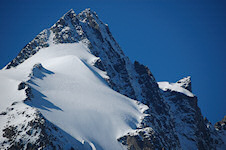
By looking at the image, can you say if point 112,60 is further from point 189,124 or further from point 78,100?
point 78,100

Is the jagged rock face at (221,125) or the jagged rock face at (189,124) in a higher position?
the jagged rock face at (221,125)

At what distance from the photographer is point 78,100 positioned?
54.4 m

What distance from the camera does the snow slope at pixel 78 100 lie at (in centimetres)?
4491

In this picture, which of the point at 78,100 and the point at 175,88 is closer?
the point at 78,100

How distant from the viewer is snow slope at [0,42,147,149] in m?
44.9

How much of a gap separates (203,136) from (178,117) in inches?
427

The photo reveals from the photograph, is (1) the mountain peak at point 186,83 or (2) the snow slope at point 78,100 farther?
(1) the mountain peak at point 186,83

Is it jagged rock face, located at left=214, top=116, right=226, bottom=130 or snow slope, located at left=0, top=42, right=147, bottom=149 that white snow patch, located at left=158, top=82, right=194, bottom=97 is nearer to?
jagged rock face, located at left=214, top=116, right=226, bottom=130

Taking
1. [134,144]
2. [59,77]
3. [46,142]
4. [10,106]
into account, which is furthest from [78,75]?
[46,142]

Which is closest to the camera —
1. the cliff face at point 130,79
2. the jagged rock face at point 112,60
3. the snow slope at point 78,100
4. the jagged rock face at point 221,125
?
the snow slope at point 78,100

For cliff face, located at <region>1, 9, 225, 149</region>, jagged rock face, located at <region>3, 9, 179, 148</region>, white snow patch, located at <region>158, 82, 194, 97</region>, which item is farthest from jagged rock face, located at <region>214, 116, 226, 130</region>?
jagged rock face, located at <region>3, 9, 179, 148</region>

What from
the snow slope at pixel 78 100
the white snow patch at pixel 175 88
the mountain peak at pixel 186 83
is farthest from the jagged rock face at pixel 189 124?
the snow slope at pixel 78 100

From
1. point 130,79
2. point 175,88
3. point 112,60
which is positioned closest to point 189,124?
point 175,88

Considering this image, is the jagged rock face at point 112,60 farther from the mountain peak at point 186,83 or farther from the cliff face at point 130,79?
the mountain peak at point 186,83
